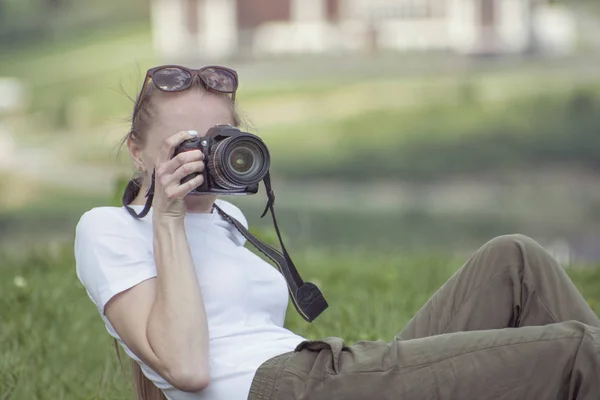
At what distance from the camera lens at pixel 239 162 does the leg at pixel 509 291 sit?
58 cm

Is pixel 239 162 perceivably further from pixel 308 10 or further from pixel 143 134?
pixel 308 10

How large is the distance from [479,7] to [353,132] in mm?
3721

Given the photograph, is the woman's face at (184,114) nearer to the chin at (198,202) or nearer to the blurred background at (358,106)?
the chin at (198,202)

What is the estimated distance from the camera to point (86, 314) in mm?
4633

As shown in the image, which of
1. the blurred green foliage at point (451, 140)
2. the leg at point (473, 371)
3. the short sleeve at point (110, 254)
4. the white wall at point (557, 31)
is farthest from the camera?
the white wall at point (557, 31)

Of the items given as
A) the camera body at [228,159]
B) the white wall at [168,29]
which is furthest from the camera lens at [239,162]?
the white wall at [168,29]

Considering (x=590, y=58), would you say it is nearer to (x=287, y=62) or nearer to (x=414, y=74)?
(x=414, y=74)

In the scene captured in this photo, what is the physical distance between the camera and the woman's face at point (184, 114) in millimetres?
2562

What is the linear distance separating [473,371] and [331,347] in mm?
283

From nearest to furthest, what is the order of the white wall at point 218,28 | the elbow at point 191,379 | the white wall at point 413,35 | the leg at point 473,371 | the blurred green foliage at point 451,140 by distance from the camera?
1. the leg at point 473,371
2. the elbow at point 191,379
3. the blurred green foliage at point 451,140
4. the white wall at point 413,35
5. the white wall at point 218,28

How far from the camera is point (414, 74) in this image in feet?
52.0

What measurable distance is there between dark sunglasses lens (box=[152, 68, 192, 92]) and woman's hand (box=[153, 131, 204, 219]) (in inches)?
8.3

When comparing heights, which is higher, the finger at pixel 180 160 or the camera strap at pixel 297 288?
the finger at pixel 180 160

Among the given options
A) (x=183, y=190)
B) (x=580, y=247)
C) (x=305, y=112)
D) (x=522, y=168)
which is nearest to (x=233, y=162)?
(x=183, y=190)
